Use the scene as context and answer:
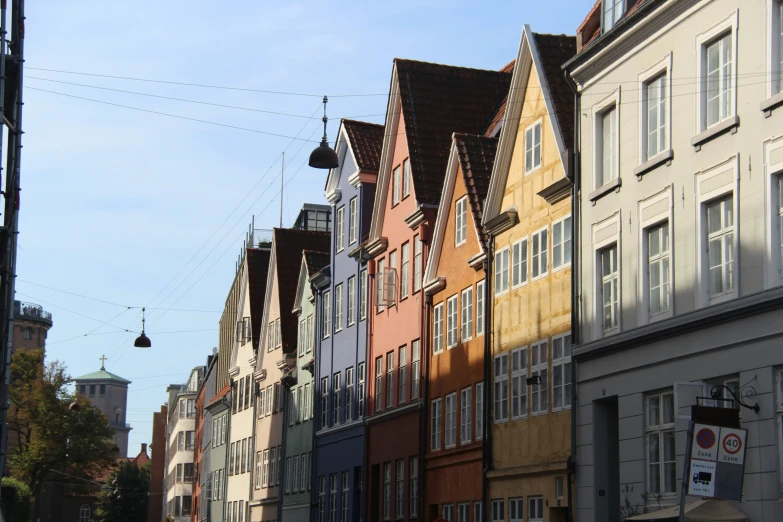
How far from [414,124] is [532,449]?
16.2m

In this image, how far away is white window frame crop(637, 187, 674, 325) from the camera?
1041 inches

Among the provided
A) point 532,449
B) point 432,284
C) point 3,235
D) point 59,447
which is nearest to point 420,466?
point 432,284

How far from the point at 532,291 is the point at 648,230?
21.0 ft

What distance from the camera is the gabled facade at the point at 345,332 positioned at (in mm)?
50906

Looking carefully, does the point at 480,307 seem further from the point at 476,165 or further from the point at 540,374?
the point at 540,374

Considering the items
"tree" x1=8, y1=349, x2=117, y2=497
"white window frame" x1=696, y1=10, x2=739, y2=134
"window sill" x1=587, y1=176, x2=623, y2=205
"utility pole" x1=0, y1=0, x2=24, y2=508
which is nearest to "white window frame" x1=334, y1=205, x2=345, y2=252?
Result: "utility pole" x1=0, y1=0, x2=24, y2=508

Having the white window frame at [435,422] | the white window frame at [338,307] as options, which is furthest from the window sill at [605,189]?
the white window frame at [338,307]

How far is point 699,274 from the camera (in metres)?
24.9

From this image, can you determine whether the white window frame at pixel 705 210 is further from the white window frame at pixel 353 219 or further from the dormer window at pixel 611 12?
the white window frame at pixel 353 219

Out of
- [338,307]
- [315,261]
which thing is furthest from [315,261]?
[338,307]

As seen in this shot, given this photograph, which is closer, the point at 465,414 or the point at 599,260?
Answer: the point at 599,260

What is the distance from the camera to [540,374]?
32.5m

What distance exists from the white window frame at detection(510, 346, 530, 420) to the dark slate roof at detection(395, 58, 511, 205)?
10914mm

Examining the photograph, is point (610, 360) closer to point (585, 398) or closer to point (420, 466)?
point (585, 398)
